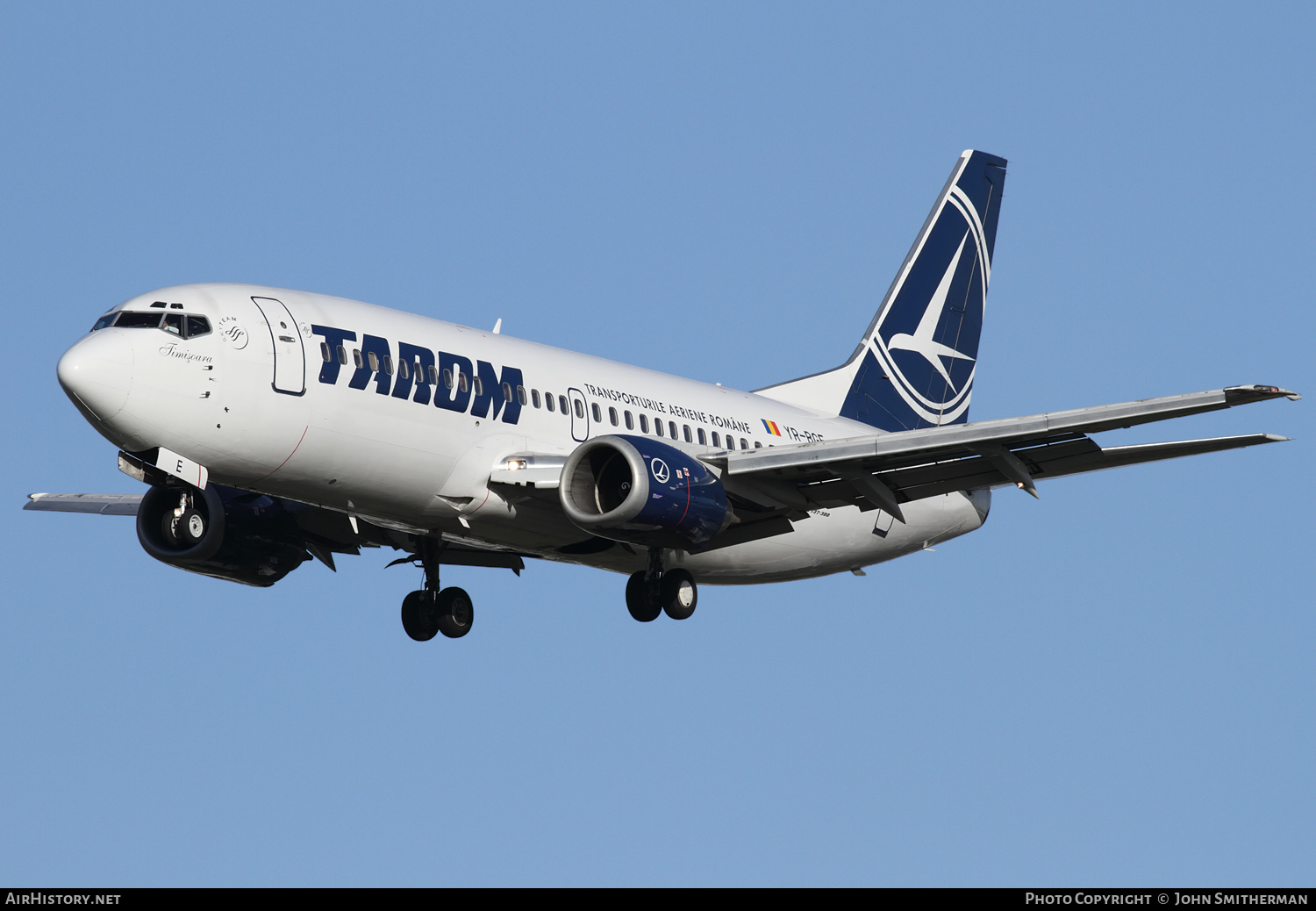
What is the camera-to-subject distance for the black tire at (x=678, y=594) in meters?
31.8

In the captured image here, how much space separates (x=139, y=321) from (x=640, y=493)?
8.42 metres

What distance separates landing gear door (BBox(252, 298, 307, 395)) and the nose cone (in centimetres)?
227

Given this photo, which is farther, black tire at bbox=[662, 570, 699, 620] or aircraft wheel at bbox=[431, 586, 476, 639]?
aircraft wheel at bbox=[431, 586, 476, 639]

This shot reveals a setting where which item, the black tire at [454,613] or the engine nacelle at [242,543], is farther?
the black tire at [454,613]

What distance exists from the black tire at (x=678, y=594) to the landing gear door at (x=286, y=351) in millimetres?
8210

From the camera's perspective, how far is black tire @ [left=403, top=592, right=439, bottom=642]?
111ft

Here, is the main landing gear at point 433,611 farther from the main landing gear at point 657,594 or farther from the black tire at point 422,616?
the main landing gear at point 657,594

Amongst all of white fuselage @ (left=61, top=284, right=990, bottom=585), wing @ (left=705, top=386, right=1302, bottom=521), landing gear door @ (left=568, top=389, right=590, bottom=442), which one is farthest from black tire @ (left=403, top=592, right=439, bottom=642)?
wing @ (left=705, top=386, right=1302, bottom=521)

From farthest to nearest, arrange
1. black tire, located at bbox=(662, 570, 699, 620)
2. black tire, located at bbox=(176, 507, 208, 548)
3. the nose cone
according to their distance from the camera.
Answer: black tire, located at bbox=(662, 570, 699, 620), black tire, located at bbox=(176, 507, 208, 548), the nose cone

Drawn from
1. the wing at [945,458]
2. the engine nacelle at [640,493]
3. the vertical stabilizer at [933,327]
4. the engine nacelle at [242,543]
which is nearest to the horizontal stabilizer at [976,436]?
the wing at [945,458]

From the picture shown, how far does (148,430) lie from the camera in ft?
85.3

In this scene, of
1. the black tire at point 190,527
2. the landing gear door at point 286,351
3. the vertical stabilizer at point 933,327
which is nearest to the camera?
the landing gear door at point 286,351

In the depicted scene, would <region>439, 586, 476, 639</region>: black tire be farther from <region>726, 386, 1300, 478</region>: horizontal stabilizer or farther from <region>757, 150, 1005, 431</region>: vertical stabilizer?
<region>757, 150, 1005, 431</region>: vertical stabilizer
